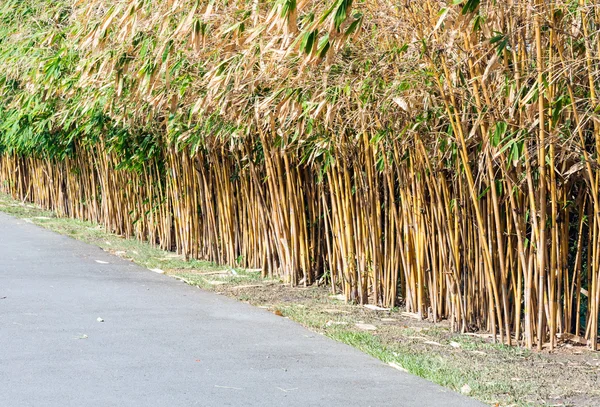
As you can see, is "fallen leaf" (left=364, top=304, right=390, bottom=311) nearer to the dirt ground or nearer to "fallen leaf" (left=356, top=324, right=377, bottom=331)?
the dirt ground

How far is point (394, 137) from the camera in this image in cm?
441

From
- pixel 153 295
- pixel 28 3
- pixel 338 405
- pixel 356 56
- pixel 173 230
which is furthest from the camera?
pixel 28 3

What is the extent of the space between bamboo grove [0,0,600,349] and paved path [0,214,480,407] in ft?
2.62

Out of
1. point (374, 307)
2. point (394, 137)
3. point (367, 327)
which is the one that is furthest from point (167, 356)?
point (374, 307)

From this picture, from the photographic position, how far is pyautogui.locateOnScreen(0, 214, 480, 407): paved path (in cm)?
325

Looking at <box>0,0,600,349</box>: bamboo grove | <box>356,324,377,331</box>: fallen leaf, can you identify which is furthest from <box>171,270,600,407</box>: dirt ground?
<box>0,0,600,349</box>: bamboo grove

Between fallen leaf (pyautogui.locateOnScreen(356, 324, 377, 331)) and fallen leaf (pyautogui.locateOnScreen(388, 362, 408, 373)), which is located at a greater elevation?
fallen leaf (pyautogui.locateOnScreen(356, 324, 377, 331))

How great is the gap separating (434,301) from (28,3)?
599 centimetres

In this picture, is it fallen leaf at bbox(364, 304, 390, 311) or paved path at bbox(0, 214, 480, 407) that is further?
fallen leaf at bbox(364, 304, 390, 311)

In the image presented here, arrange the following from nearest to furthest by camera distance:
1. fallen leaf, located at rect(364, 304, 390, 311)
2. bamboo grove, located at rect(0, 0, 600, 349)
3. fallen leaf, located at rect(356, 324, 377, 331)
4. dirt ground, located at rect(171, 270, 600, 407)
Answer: dirt ground, located at rect(171, 270, 600, 407)
bamboo grove, located at rect(0, 0, 600, 349)
fallen leaf, located at rect(356, 324, 377, 331)
fallen leaf, located at rect(364, 304, 390, 311)

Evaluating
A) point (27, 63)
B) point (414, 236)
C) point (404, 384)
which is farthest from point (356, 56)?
point (27, 63)

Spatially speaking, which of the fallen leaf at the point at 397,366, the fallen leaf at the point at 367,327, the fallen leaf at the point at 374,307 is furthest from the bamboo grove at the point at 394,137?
the fallen leaf at the point at 397,366

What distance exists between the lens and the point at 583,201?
13.4ft

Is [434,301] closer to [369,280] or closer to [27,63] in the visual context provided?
[369,280]
